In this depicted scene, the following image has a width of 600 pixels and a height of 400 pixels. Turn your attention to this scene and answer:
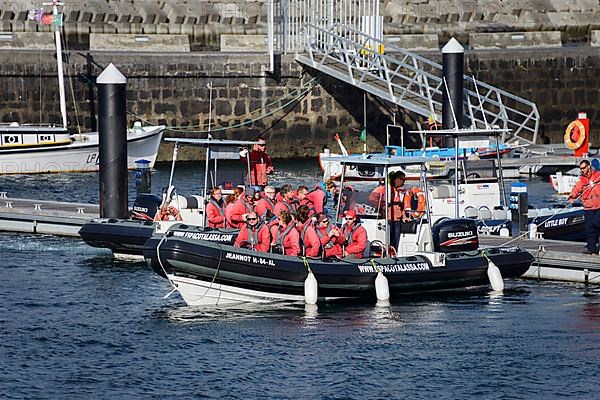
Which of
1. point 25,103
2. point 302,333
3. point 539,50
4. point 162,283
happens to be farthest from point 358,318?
point 539,50

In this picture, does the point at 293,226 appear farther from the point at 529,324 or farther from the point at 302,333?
the point at 529,324

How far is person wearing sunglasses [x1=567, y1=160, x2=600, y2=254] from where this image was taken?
21.0 m

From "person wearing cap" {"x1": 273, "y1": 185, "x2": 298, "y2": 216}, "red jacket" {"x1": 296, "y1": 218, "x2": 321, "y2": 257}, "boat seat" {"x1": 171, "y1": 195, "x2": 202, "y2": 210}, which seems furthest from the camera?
"boat seat" {"x1": 171, "y1": 195, "x2": 202, "y2": 210}

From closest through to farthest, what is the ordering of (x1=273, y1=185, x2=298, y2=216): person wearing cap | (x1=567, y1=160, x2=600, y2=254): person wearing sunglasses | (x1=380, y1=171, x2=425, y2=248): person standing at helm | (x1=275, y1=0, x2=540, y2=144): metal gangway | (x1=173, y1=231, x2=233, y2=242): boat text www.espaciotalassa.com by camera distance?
(x1=380, y1=171, x2=425, y2=248): person standing at helm < (x1=567, y1=160, x2=600, y2=254): person wearing sunglasses < (x1=173, y1=231, x2=233, y2=242): boat text www.espaciotalassa.com < (x1=273, y1=185, x2=298, y2=216): person wearing cap < (x1=275, y1=0, x2=540, y2=144): metal gangway

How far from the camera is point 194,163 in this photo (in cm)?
3794

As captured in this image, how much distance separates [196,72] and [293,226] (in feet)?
60.0

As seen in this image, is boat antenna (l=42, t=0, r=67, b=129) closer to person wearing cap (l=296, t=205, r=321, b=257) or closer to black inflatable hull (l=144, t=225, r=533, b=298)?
black inflatable hull (l=144, t=225, r=533, b=298)

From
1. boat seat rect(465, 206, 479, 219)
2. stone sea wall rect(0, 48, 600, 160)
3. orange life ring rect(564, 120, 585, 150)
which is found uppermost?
stone sea wall rect(0, 48, 600, 160)

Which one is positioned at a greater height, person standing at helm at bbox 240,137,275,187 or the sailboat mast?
the sailboat mast

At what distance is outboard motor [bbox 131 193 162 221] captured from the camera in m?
23.7

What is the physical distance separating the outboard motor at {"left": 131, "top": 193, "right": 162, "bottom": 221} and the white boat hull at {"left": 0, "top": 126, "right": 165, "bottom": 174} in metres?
11.5

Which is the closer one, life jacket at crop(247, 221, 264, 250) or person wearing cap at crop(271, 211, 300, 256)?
person wearing cap at crop(271, 211, 300, 256)

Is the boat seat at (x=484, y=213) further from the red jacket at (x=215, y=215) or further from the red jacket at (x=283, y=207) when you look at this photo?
the red jacket at (x=215, y=215)

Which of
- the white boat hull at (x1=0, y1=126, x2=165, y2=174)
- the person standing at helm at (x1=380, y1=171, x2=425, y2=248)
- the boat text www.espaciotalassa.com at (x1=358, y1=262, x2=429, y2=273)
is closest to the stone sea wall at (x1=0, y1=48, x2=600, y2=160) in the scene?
the white boat hull at (x1=0, y1=126, x2=165, y2=174)
